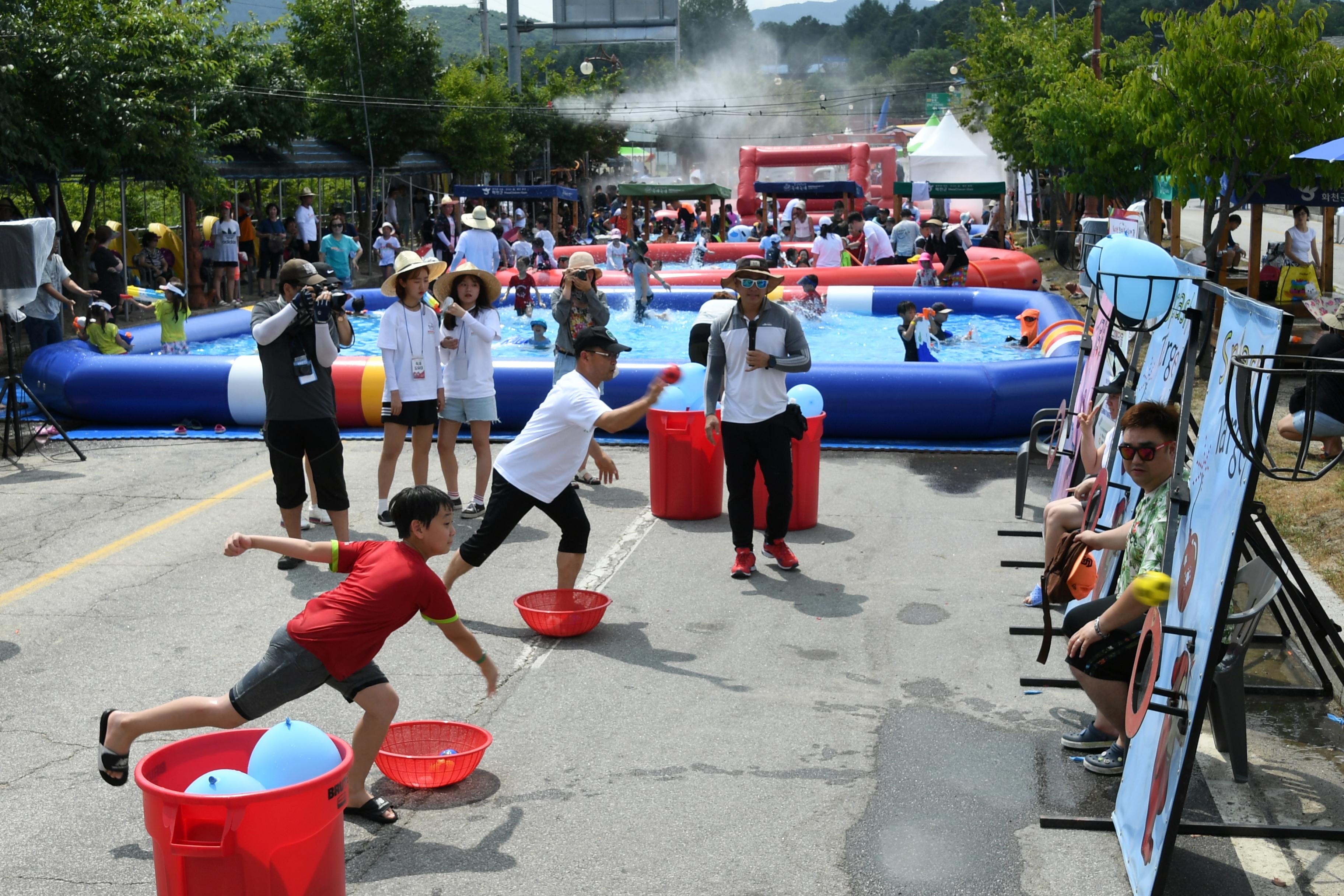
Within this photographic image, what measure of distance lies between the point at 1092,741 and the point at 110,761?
12.2 ft

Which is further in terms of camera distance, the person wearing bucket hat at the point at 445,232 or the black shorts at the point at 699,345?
the person wearing bucket hat at the point at 445,232

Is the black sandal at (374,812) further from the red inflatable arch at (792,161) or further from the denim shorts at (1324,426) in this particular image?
the red inflatable arch at (792,161)

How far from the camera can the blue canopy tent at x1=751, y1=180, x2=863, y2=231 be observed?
3844 centimetres

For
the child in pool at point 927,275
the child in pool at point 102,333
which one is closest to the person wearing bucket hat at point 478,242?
the child in pool at point 102,333

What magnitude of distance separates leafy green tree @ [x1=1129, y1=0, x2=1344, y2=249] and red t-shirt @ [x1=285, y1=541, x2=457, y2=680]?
11795 mm

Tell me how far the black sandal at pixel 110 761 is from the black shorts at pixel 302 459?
3.54 meters

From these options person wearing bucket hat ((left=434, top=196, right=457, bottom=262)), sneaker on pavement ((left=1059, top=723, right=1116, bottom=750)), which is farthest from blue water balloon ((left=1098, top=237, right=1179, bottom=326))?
person wearing bucket hat ((left=434, top=196, right=457, bottom=262))

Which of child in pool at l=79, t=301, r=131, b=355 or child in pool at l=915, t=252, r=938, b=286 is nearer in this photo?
child in pool at l=79, t=301, r=131, b=355

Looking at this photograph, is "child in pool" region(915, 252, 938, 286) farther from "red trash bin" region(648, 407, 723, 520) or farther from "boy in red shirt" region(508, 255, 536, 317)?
"red trash bin" region(648, 407, 723, 520)

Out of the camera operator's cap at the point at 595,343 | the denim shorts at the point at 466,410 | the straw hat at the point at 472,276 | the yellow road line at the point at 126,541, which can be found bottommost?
the yellow road line at the point at 126,541

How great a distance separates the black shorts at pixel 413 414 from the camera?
343 inches

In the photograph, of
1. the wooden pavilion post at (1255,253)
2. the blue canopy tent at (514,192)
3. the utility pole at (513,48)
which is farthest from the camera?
the utility pole at (513,48)

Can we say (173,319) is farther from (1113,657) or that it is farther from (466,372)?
(1113,657)

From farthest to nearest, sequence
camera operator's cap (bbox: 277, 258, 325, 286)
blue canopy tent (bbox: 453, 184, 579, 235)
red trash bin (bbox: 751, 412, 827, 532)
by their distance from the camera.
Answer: blue canopy tent (bbox: 453, 184, 579, 235), red trash bin (bbox: 751, 412, 827, 532), camera operator's cap (bbox: 277, 258, 325, 286)
